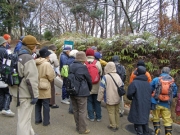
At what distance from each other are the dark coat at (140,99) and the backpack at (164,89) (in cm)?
21

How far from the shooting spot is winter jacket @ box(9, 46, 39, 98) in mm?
3650

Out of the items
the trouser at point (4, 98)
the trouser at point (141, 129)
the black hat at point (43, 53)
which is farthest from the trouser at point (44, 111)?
the trouser at point (141, 129)

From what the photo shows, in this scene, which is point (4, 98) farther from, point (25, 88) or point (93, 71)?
point (93, 71)

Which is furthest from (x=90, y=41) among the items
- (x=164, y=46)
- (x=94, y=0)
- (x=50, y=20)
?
(x=50, y=20)

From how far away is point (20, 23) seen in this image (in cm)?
3086

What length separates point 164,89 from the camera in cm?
450

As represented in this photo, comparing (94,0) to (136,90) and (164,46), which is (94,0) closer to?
(164,46)

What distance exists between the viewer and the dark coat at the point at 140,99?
4.62 meters

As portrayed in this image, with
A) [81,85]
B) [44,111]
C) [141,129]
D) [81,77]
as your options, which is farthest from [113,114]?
[44,111]

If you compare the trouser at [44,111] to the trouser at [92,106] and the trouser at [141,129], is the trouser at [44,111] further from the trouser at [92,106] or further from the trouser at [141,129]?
the trouser at [141,129]

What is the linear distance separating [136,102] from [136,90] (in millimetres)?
275

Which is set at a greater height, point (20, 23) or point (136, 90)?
point (20, 23)

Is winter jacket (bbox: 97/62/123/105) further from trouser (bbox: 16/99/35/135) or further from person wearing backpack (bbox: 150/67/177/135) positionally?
trouser (bbox: 16/99/35/135)

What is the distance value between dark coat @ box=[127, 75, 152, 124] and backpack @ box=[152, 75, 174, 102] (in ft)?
0.68
